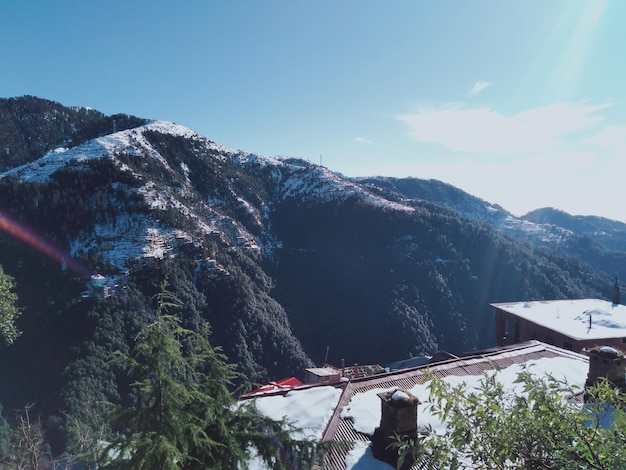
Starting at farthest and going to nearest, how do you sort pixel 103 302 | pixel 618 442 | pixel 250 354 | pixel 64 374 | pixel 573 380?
pixel 250 354 → pixel 103 302 → pixel 64 374 → pixel 573 380 → pixel 618 442

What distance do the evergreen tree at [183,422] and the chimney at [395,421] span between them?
9.70 ft

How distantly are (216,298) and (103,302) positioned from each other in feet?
71.0

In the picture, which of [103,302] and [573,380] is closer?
[573,380]

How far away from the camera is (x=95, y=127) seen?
136375 mm

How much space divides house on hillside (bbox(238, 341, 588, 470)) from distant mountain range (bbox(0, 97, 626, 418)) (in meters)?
45.9

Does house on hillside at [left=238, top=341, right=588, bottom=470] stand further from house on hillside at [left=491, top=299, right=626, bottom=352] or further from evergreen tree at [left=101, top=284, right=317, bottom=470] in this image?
house on hillside at [left=491, top=299, right=626, bottom=352]

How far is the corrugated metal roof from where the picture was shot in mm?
9375

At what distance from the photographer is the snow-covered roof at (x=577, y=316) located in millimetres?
22922

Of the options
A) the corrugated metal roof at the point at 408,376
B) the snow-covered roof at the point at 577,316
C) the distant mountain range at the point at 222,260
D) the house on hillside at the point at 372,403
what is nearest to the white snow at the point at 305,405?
the house on hillside at the point at 372,403

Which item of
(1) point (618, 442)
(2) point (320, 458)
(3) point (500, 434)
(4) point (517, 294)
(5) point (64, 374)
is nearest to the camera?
(1) point (618, 442)

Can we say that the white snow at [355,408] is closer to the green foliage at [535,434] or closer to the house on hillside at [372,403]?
the house on hillside at [372,403]

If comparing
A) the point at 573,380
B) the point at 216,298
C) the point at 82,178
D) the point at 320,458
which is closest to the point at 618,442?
the point at 320,458

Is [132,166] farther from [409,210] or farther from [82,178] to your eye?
[409,210]

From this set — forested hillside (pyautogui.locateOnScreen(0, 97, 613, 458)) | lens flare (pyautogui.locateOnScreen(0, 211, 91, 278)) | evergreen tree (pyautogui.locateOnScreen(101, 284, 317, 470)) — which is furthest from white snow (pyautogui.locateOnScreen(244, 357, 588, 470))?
lens flare (pyautogui.locateOnScreen(0, 211, 91, 278))
